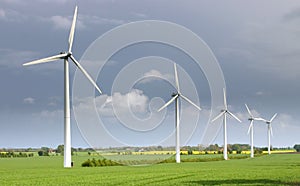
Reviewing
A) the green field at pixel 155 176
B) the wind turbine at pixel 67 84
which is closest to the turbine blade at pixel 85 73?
the wind turbine at pixel 67 84

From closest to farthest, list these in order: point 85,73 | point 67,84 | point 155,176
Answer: point 155,176
point 85,73
point 67,84

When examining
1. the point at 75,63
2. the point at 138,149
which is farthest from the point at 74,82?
the point at 138,149

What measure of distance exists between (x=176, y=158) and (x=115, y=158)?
674 inches

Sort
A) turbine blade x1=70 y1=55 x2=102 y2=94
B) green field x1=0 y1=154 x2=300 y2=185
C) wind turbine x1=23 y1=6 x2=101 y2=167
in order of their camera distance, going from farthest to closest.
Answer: wind turbine x1=23 y1=6 x2=101 y2=167
turbine blade x1=70 y1=55 x2=102 y2=94
green field x1=0 y1=154 x2=300 y2=185

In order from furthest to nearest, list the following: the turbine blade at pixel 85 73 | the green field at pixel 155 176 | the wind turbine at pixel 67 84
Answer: the wind turbine at pixel 67 84 → the turbine blade at pixel 85 73 → the green field at pixel 155 176

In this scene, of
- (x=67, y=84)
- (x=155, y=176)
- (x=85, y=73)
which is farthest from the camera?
(x=67, y=84)

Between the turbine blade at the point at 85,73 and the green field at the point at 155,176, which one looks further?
the turbine blade at the point at 85,73

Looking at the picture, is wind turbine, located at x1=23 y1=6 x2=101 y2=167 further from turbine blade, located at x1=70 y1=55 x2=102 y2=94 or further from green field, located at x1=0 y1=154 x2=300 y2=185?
green field, located at x1=0 y1=154 x2=300 y2=185

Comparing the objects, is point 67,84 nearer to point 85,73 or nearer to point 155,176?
point 85,73

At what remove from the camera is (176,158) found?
98250 mm

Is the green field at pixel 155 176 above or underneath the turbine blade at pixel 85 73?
underneath

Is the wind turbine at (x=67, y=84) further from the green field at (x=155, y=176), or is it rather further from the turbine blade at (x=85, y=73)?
the green field at (x=155, y=176)

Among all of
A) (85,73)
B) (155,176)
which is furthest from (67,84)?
(155,176)

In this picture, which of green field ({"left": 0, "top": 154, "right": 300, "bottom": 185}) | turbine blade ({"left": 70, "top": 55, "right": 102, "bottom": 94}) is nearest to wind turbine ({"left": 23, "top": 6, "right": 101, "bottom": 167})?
turbine blade ({"left": 70, "top": 55, "right": 102, "bottom": 94})
